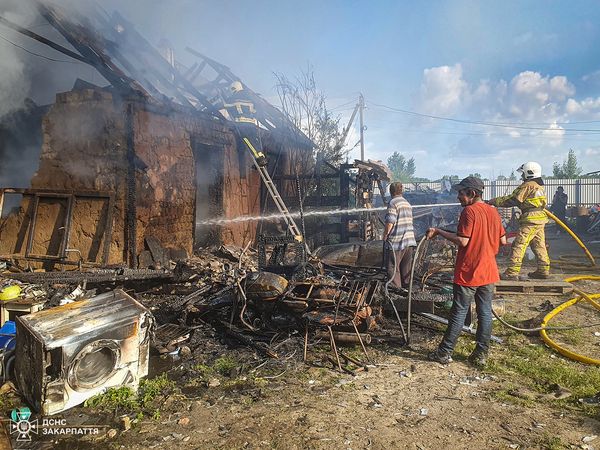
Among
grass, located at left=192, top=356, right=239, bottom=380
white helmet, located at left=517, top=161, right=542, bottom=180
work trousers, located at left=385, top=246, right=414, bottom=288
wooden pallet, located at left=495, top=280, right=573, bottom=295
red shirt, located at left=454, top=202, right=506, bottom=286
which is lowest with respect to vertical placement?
grass, located at left=192, top=356, right=239, bottom=380

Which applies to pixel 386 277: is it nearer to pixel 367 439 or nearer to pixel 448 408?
pixel 448 408

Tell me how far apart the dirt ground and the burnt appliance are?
0.25 m

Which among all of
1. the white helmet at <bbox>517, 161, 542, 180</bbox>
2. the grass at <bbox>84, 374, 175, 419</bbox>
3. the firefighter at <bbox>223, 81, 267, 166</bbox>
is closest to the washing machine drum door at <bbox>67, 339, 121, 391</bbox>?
the grass at <bbox>84, 374, 175, 419</bbox>

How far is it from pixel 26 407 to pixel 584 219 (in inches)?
755

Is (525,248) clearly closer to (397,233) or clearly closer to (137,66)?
(397,233)

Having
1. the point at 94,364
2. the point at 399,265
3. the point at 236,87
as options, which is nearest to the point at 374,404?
the point at 94,364

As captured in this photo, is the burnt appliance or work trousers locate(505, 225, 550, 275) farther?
work trousers locate(505, 225, 550, 275)

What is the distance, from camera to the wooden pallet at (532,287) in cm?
612

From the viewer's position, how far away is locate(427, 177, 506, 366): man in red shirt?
3998 millimetres

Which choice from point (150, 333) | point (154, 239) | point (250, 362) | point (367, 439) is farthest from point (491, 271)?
point (154, 239)

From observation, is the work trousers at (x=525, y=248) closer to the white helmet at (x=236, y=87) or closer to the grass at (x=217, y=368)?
the grass at (x=217, y=368)

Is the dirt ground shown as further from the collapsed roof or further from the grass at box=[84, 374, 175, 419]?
the collapsed roof

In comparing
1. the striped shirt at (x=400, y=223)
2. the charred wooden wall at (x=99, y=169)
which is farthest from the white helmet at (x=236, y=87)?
the striped shirt at (x=400, y=223)

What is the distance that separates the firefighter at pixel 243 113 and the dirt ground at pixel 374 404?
25.2 feet
